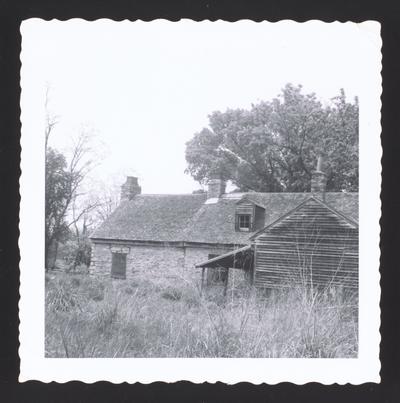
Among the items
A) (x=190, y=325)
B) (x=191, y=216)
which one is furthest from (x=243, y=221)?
(x=190, y=325)

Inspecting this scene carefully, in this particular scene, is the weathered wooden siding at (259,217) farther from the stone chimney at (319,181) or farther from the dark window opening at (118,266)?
the dark window opening at (118,266)

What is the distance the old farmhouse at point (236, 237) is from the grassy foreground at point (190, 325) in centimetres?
53

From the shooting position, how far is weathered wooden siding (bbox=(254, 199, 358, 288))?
726 centimetres

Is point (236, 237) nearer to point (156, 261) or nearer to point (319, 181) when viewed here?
point (156, 261)

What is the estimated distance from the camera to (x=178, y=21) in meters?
6.59

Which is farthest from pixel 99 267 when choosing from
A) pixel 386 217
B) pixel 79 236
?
pixel 386 217

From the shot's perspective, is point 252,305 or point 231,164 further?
point 231,164

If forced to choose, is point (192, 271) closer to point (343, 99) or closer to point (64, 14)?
point (343, 99)

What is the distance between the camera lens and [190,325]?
708 centimetres

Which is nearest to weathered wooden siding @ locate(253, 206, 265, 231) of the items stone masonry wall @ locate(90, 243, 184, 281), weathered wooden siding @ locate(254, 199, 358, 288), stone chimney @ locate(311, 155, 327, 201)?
weathered wooden siding @ locate(254, 199, 358, 288)

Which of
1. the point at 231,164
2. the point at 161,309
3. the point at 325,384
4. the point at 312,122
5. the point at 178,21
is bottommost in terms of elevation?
the point at 325,384

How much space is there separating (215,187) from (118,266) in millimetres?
2613

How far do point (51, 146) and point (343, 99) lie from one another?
4.85 meters

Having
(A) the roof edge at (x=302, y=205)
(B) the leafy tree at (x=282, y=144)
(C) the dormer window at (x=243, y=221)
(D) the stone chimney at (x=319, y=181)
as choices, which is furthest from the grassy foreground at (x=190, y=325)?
(C) the dormer window at (x=243, y=221)
